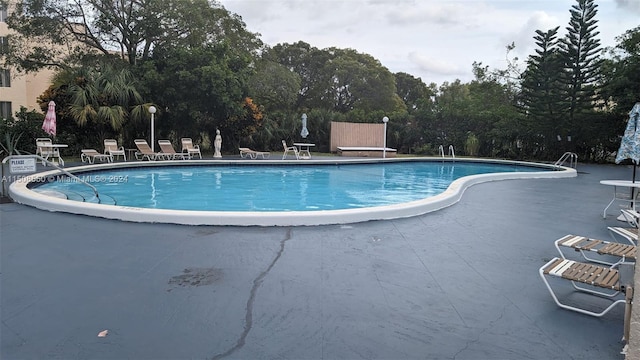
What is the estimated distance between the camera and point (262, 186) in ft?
35.2

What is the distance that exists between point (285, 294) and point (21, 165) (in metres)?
5.28

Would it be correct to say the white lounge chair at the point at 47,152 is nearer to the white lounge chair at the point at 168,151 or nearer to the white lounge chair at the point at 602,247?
the white lounge chair at the point at 168,151

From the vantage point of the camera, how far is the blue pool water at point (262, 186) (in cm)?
834

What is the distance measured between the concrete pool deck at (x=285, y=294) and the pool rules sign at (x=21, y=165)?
4.58ft

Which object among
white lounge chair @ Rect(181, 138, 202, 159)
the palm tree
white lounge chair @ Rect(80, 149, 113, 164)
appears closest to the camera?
white lounge chair @ Rect(80, 149, 113, 164)

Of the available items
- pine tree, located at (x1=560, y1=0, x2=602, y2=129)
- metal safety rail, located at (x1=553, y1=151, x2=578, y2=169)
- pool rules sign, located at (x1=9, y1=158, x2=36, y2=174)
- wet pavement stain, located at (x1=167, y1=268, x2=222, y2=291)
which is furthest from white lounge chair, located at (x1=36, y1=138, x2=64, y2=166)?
pine tree, located at (x1=560, y1=0, x2=602, y2=129)

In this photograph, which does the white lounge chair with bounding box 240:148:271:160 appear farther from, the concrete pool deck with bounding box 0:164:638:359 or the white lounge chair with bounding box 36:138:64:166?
the concrete pool deck with bounding box 0:164:638:359

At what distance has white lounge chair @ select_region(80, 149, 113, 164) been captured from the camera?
43.1 ft

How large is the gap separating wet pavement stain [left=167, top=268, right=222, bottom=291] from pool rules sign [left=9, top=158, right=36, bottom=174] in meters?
4.30

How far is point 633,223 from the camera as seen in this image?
16.2ft

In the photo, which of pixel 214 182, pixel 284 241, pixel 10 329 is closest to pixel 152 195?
pixel 214 182

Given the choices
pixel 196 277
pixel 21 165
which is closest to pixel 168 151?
pixel 21 165

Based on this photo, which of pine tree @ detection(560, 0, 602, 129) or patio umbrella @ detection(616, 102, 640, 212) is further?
pine tree @ detection(560, 0, 602, 129)

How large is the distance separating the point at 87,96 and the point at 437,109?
1522cm
